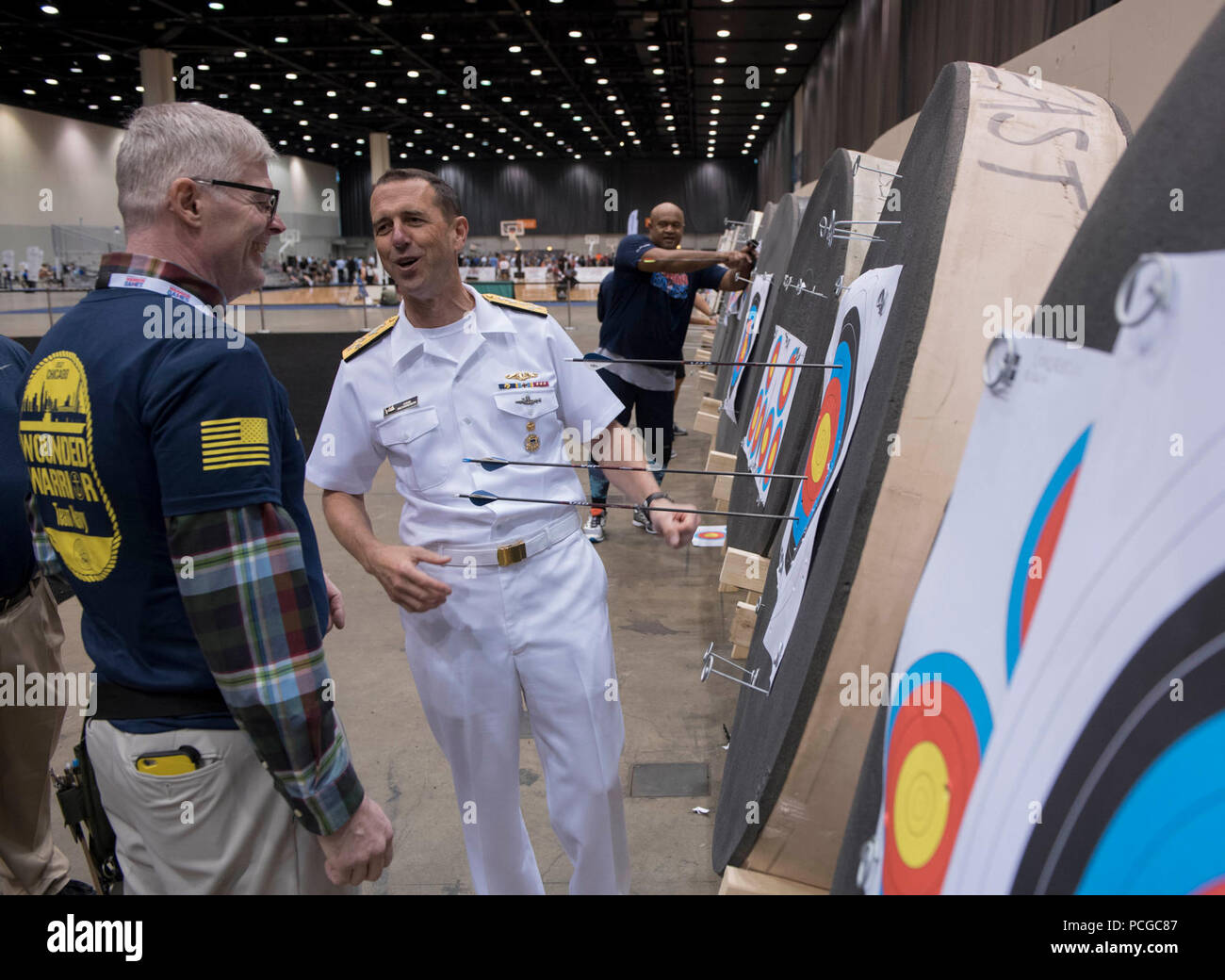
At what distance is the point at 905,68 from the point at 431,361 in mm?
7074

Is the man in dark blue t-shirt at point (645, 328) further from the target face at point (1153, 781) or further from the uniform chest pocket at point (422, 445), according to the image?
the target face at point (1153, 781)

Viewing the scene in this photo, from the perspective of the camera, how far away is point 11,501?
1.91 m

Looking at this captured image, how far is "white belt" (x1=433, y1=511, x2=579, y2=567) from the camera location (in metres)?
1.73

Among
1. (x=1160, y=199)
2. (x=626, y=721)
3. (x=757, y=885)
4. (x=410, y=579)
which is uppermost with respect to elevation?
(x=1160, y=199)

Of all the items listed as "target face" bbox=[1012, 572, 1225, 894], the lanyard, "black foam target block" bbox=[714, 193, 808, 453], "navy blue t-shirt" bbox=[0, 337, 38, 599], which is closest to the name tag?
the lanyard

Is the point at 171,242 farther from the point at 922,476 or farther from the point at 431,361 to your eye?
the point at 922,476

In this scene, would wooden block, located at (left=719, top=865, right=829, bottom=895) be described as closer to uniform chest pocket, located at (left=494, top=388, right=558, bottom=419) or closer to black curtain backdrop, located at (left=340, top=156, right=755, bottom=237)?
uniform chest pocket, located at (left=494, top=388, right=558, bottom=419)

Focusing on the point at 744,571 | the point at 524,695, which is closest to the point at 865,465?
the point at 524,695

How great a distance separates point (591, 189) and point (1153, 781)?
3712cm

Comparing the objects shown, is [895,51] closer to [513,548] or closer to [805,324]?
[805,324]

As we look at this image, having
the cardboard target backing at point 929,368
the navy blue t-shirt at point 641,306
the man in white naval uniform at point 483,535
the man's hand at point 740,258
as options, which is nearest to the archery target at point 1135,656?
the cardboard target backing at point 929,368

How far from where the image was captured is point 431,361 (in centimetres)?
182

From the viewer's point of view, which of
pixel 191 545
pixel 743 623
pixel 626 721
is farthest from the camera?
pixel 626 721

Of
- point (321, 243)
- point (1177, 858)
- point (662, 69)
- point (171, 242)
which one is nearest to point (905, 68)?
point (171, 242)
